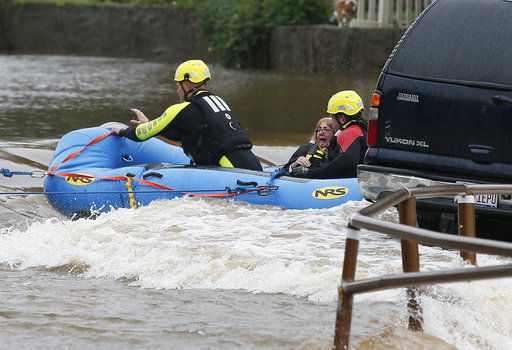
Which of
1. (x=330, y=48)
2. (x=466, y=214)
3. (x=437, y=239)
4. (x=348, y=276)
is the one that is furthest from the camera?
(x=330, y=48)

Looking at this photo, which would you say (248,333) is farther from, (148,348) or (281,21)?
(281,21)

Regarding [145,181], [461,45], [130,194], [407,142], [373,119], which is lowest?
[130,194]

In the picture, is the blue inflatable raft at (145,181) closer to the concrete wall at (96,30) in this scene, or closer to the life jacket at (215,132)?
the life jacket at (215,132)

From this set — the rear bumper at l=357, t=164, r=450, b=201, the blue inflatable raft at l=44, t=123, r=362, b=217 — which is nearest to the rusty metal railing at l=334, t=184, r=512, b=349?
the rear bumper at l=357, t=164, r=450, b=201

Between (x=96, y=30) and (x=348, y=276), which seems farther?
(x=96, y=30)

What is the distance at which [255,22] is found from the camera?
102 ft

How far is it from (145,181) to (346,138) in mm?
2003

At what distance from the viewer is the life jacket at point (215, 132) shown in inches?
331

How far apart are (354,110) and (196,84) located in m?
1.71

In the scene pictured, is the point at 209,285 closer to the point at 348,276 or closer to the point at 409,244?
the point at 409,244

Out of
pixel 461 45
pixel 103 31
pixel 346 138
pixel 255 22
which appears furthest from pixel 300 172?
pixel 103 31

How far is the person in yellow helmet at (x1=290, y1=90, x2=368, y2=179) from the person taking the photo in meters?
7.72

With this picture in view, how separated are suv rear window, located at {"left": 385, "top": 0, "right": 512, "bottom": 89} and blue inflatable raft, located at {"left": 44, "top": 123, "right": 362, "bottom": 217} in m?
1.81

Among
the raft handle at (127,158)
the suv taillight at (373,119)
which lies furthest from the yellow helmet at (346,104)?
the raft handle at (127,158)
